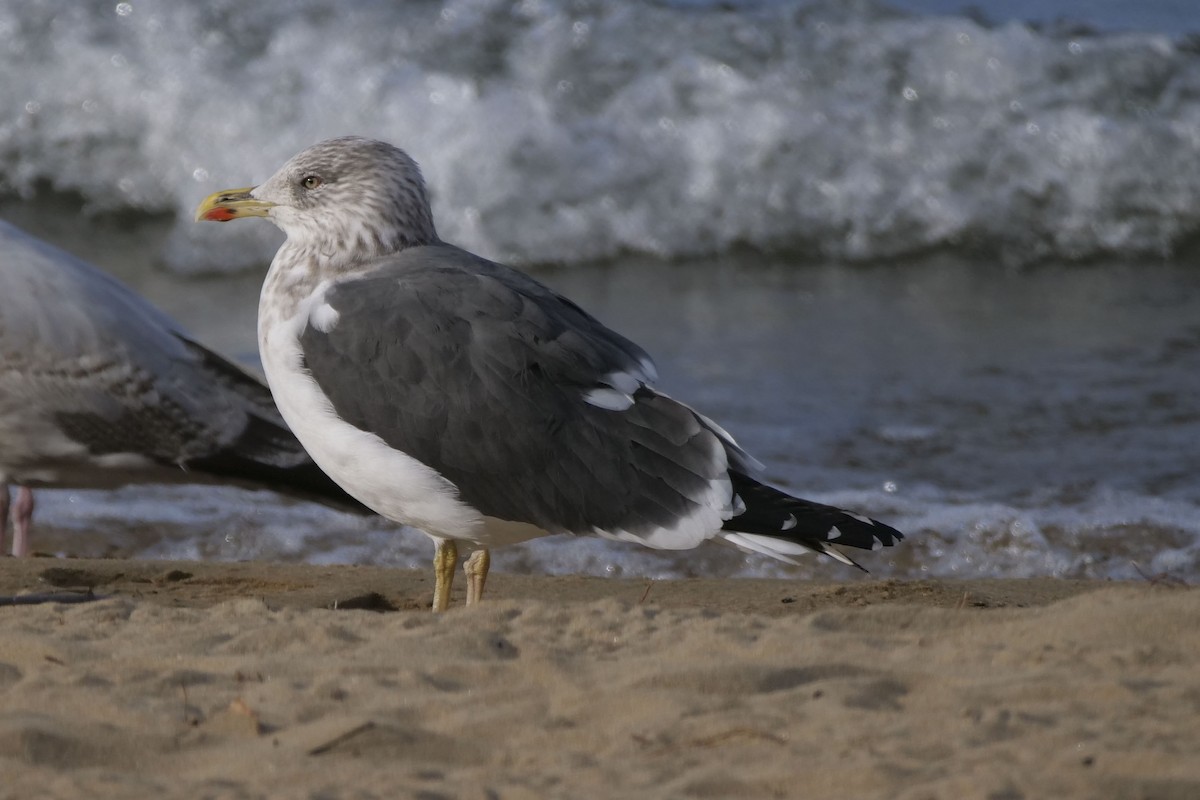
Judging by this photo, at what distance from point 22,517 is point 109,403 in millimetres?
622

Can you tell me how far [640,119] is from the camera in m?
12.3

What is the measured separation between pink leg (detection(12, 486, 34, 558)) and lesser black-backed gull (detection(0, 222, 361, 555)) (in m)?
0.03

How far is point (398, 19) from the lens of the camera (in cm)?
1314

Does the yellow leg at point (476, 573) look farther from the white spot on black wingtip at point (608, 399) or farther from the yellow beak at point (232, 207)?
the yellow beak at point (232, 207)

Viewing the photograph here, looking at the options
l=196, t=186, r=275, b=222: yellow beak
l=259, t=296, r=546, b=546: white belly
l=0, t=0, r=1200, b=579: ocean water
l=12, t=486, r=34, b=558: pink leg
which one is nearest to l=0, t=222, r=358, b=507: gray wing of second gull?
l=12, t=486, r=34, b=558: pink leg

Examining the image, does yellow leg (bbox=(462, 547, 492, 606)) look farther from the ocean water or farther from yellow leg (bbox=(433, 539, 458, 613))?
the ocean water

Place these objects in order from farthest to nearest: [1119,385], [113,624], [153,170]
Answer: [153,170] < [1119,385] < [113,624]

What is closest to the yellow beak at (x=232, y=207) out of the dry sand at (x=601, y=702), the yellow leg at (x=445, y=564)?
the yellow leg at (x=445, y=564)

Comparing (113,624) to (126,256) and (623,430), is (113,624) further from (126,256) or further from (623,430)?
(126,256)

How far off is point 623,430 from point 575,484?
0.18 meters

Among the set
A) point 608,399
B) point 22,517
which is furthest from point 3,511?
point 608,399

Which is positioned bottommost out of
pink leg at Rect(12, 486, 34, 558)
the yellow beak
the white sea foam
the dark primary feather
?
pink leg at Rect(12, 486, 34, 558)

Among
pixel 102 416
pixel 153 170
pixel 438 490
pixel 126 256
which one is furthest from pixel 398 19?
pixel 438 490

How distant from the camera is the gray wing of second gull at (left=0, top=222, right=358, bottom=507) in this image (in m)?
5.54
